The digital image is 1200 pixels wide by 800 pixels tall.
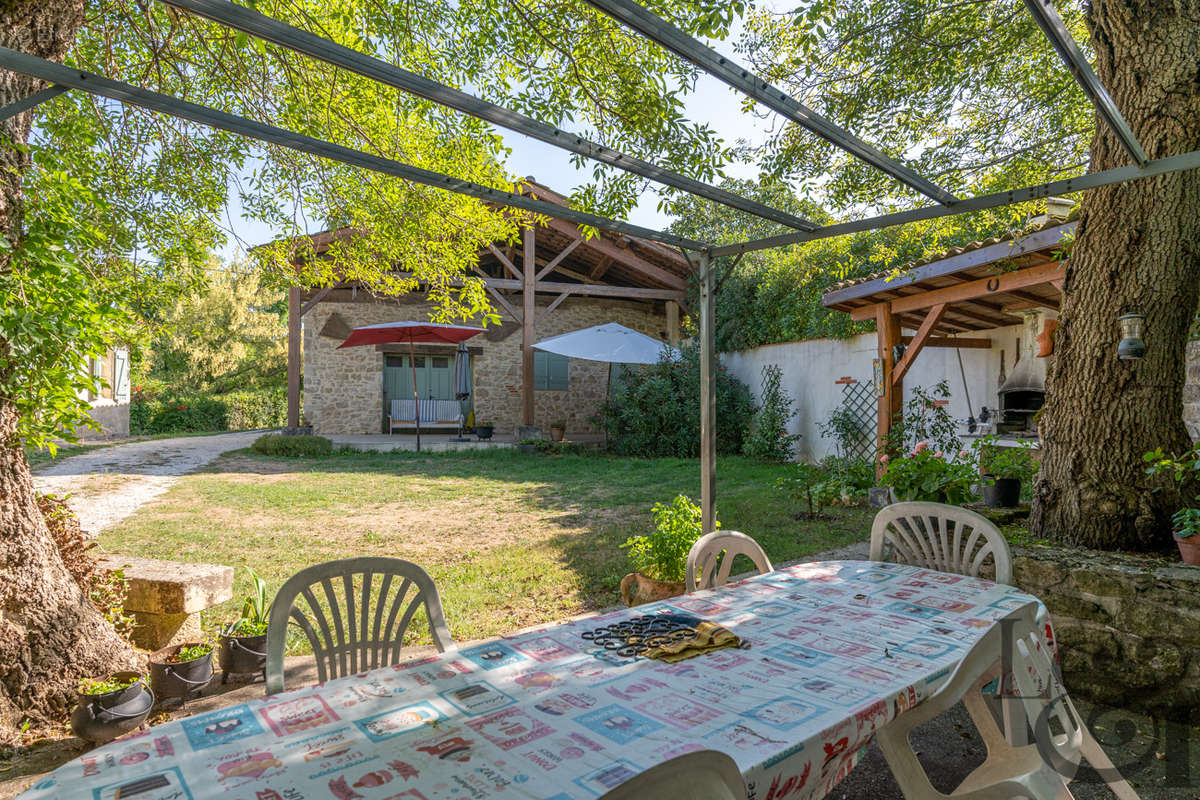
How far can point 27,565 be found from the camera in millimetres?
2205

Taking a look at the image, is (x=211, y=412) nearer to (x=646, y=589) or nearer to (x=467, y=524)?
(x=467, y=524)

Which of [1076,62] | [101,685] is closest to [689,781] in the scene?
[1076,62]

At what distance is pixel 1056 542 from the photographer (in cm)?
307


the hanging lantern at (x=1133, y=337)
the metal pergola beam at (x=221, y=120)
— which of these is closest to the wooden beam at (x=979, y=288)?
the hanging lantern at (x=1133, y=337)

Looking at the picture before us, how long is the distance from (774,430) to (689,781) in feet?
28.0

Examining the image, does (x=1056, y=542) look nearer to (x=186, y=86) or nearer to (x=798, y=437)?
(x=186, y=86)

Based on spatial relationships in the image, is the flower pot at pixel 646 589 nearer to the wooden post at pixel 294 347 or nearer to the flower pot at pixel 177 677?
the flower pot at pixel 177 677

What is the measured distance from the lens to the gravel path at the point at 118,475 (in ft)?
18.2

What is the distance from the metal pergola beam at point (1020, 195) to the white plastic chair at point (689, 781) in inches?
97.2

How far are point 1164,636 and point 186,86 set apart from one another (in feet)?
17.6

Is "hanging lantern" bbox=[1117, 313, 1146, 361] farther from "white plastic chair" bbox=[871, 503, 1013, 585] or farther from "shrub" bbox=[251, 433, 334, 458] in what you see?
"shrub" bbox=[251, 433, 334, 458]

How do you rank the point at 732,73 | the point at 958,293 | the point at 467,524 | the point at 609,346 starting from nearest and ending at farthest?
the point at 732,73
the point at 958,293
the point at 467,524
the point at 609,346

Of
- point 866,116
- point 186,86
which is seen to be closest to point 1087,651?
point 866,116

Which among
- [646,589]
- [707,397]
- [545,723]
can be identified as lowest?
[646,589]
